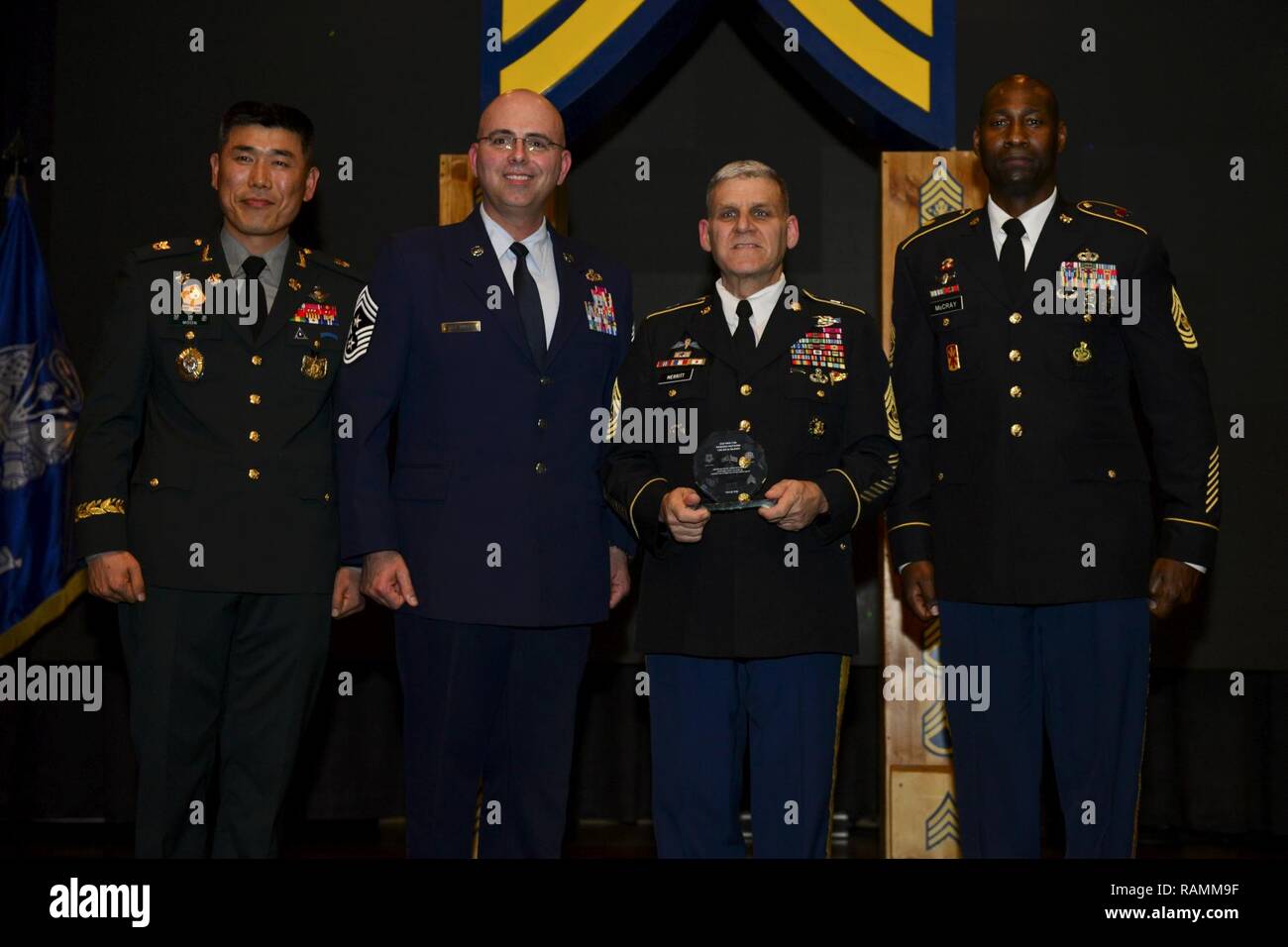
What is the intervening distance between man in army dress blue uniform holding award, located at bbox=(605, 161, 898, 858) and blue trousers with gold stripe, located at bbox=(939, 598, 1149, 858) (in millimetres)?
337

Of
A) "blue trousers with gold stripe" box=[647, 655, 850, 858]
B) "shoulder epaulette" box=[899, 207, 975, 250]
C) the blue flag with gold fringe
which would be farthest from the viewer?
the blue flag with gold fringe

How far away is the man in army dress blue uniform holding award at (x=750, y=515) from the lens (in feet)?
9.06

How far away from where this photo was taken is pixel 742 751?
2.85 meters

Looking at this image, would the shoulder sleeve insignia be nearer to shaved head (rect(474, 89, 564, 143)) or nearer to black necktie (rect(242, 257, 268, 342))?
shaved head (rect(474, 89, 564, 143))

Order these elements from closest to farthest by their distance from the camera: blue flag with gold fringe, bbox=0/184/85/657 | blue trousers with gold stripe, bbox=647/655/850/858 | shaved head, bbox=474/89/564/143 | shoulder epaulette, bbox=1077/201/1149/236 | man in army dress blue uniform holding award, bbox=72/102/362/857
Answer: blue trousers with gold stripe, bbox=647/655/850/858, man in army dress blue uniform holding award, bbox=72/102/362/857, shaved head, bbox=474/89/564/143, shoulder epaulette, bbox=1077/201/1149/236, blue flag with gold fringe, bbox=0/184/85/657

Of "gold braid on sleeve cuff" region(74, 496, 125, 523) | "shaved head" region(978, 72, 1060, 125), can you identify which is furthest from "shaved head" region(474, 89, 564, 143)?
"gold braid on sleeve cuff" region(74, 496, 125, 523)

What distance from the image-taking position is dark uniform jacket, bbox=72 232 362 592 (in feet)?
9.55

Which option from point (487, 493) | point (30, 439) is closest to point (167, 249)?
point (487, 493)

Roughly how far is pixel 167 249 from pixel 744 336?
1347mm

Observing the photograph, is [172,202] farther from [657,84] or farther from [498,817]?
[498,817]

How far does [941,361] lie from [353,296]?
1390mm

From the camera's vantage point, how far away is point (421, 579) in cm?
285

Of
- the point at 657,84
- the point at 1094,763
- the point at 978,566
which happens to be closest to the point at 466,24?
the point at 657,84

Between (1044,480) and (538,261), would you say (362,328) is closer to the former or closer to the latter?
(538,261)
